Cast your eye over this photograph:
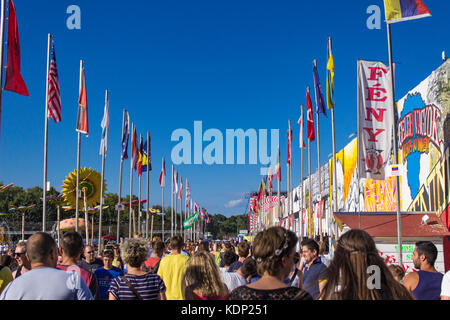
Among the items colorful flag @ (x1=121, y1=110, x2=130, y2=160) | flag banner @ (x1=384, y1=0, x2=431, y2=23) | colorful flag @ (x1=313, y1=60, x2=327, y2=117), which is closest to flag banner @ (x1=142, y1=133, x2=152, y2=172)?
colorful flag @ (x1=121, y1=110, x2=130, y2=160)

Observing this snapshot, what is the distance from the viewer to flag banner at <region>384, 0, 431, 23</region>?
42.3 feet

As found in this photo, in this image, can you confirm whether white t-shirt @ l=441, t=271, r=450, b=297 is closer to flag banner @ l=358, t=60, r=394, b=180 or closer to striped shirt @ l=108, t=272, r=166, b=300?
striped shirt @ l=108, t=272, r=166, b=300

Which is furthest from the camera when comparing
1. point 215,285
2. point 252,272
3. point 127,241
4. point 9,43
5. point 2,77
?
point 9,43

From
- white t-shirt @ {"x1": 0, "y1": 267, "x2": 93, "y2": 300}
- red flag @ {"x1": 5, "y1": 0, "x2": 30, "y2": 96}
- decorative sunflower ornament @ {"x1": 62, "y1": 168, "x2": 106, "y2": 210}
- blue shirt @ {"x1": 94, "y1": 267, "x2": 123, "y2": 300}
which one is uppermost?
red flag @ {"x1": 5, "y1": 0, "x2": 30, "y2": 96}

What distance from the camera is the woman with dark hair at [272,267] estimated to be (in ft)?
11.6

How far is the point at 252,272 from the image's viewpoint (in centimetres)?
701

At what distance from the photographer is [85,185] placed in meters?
25.6

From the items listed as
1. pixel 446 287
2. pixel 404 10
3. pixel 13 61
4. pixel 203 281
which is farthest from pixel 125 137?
pixel 446 287

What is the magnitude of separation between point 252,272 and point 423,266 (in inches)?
89.7

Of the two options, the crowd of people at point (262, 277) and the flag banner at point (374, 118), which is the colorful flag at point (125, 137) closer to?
the flag banner at point (374, 118)

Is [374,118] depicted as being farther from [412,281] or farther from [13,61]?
[13,61]

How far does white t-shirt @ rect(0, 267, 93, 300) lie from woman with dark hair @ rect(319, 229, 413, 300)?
6.27ft
